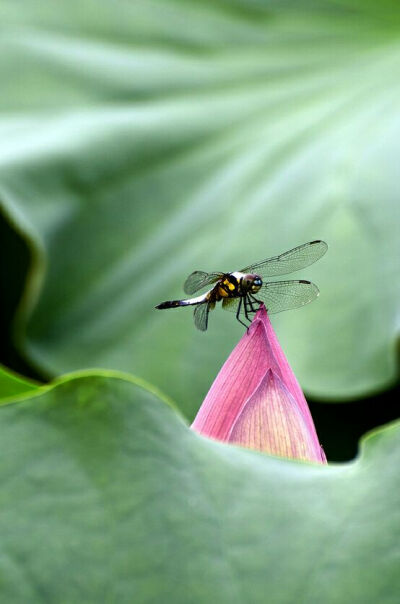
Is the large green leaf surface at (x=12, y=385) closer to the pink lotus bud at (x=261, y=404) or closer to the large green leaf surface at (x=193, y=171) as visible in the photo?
the pink lotus bud at (x=261, y=404)

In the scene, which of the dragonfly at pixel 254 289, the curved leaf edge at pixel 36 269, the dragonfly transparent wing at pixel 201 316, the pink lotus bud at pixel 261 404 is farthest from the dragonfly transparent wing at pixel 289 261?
the pink lotus bud at pixel 261 404

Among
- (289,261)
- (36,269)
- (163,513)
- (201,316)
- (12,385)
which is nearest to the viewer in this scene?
(163,513)

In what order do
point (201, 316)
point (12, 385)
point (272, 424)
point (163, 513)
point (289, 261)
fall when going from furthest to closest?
point (289, 261)
point (201, 316)
point (12, 385)
point (272, 424)
point (163, 513)

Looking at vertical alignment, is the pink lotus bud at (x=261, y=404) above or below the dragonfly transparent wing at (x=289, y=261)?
above

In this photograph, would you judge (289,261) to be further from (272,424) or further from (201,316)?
(272,424)

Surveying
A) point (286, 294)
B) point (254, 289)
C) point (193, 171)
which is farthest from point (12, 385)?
point (193, 171)

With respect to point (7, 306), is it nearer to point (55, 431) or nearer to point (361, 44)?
point (361, 44)

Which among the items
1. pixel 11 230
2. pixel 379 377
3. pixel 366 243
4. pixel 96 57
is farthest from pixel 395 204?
pixel 11 230
